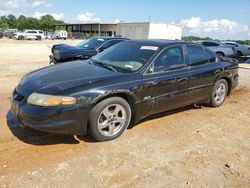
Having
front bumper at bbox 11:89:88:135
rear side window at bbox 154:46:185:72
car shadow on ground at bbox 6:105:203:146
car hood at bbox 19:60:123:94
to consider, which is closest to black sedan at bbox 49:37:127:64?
car hood at bbox 19:60:123:94

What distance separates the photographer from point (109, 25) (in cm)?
7450

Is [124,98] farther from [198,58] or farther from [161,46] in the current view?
[198,58]

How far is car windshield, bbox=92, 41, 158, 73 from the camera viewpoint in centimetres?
480

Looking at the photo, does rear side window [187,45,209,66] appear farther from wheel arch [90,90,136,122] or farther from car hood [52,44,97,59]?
car hood [52,44,97,59]

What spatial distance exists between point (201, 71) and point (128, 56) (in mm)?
1565

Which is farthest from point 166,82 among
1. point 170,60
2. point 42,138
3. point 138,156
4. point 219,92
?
point 42,138

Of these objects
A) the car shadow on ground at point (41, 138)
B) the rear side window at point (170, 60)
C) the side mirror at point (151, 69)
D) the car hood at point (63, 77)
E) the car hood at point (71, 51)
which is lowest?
the car shadow on ground at point (41, 138)

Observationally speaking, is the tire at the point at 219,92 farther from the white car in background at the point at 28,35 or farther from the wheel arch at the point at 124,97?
the white car in background at the point at 28,35

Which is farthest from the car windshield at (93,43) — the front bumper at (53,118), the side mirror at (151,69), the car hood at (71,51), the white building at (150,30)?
the white building at (150,30)

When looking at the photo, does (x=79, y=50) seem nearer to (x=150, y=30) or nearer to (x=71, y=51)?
(x=71, y=51)

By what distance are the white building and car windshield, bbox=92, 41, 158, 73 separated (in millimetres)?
43951

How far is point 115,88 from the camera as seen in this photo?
14.0ft

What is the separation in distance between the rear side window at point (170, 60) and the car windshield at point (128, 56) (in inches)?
6.8

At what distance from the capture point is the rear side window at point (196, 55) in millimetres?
5599
